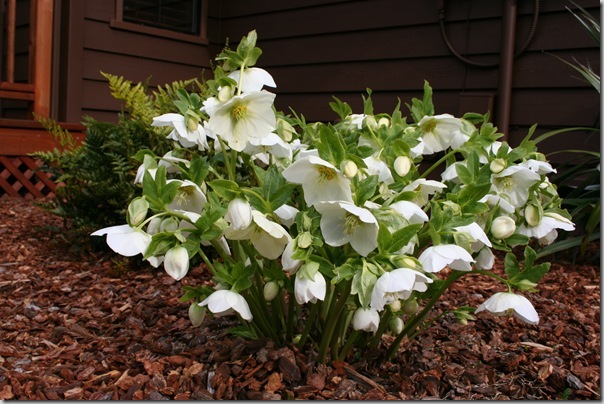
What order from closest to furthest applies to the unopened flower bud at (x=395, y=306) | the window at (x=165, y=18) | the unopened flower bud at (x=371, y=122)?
the unopened flower bud at (x=395, y=306), the unopened flower bud at (x=371, y=122), the window at (x=165, y=18)

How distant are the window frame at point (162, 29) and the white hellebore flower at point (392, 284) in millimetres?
4333

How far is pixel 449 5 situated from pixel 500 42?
0.48 metres

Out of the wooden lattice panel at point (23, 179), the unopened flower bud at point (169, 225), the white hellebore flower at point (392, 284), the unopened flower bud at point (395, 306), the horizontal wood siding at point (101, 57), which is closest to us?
the white hellebore flower at point (392, 284)

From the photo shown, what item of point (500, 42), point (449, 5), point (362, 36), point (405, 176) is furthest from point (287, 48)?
point (405, 176)

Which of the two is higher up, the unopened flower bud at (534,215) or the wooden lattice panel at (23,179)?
the unopened flower bud at (534,215)

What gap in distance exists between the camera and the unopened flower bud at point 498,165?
1552 mm

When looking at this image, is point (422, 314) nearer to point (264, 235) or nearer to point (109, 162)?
point (264, 235)

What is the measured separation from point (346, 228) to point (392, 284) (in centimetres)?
16

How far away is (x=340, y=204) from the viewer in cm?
127

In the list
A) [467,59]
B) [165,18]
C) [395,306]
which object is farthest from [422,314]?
[165,18]

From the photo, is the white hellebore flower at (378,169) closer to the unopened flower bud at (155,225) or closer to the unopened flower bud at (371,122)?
the unopened flower bud at (371,122)

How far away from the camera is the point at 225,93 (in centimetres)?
146

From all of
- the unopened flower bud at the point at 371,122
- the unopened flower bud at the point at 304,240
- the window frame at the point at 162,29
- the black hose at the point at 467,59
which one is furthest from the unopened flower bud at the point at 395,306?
the window frame at the point at 162,29

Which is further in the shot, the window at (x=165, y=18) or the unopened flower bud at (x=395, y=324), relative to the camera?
the window at (x=165, y=18)
